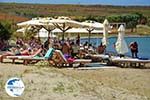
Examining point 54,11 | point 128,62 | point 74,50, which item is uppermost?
point 54,11

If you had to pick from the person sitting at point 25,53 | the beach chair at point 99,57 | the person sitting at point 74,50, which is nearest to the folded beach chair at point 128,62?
the beach chair at point 99,57

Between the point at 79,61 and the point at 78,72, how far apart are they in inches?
61.6

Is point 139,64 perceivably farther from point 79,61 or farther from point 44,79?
point 44,79

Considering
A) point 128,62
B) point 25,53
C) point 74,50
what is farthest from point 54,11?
point 128,62

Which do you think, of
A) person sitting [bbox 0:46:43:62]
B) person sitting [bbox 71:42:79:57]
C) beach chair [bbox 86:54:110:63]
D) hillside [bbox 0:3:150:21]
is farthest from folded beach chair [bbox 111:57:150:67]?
hillside [bbox 0:3:150:21]

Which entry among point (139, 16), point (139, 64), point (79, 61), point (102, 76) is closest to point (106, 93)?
point (102, 76)

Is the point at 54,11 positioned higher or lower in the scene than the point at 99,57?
higher

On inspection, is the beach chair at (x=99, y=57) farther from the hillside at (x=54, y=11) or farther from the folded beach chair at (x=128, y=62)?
the hillside at (x=54, y=11)

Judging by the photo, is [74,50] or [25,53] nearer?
[25,53]

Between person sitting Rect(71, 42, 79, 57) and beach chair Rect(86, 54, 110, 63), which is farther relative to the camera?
person sitting Rect(71, 42, 79, 57)

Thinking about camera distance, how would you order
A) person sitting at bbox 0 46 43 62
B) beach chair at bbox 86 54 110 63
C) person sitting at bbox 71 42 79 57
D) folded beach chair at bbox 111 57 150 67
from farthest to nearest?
1. person sitting at bbox 71 42 79 57
2. beach chair at bbox 86 54 110 63
3. folded beach chair at bbox 111 57 150 67
4. person sitting at bbox 0 46 43 62

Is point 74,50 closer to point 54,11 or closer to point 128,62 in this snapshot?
point 128,62

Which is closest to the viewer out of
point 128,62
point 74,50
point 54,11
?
point 128,62

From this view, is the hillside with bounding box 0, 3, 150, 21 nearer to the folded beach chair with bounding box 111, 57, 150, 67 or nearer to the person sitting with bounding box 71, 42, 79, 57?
the person sitting with bounding box 71, 42, 79, 57
